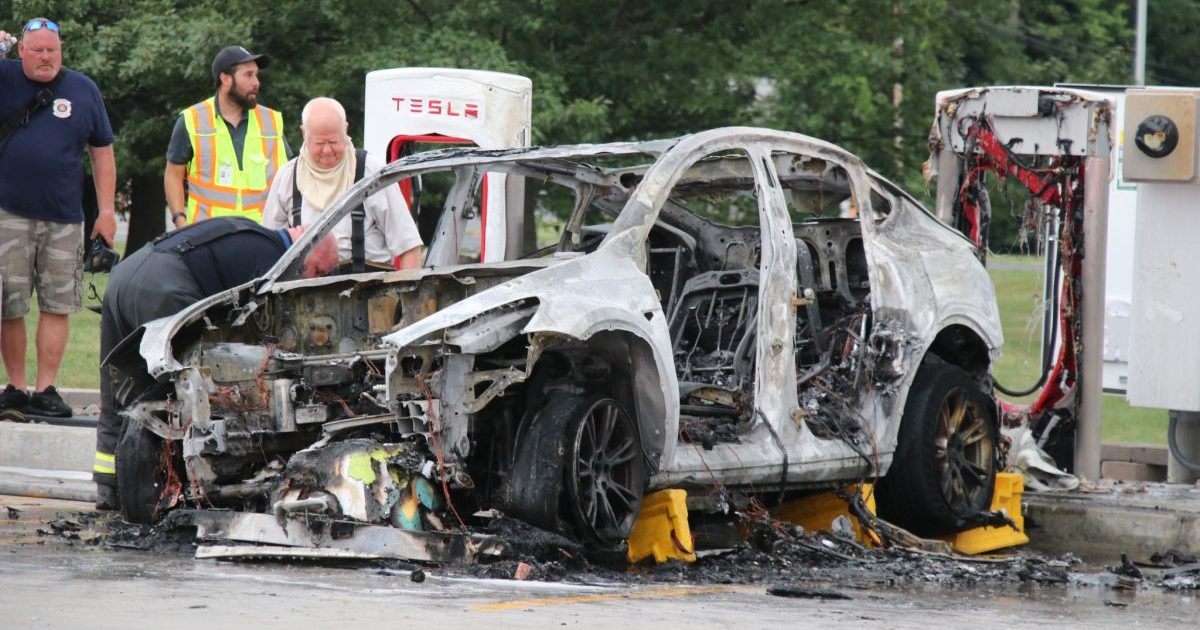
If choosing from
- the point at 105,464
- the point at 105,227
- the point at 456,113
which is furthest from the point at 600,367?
the point at 456,113

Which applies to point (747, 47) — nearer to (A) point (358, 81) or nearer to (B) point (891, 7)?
Answer: (B) point (891, 7)

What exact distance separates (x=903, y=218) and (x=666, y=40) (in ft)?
39.8

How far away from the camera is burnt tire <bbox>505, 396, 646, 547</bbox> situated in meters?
7.58

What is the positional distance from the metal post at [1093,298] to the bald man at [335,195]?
385 centimetres

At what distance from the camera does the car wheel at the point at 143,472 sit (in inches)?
336

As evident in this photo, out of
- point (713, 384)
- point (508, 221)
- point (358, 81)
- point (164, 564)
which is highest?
point (358, 81)

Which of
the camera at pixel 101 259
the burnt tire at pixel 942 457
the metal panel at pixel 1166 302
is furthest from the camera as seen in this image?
the metal panel at pixel 1166 302

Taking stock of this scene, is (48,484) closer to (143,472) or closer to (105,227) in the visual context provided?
(105,227)

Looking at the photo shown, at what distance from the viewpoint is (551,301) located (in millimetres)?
7566

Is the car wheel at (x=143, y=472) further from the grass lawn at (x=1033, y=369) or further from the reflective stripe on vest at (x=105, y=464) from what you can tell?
the grass lawn at (x=1033, y=369)

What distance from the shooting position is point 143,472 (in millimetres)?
8539

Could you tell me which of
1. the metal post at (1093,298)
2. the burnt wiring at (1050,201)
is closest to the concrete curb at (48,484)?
the burnt wiring at (1050,201)

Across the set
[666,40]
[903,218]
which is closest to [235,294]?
[903,218]

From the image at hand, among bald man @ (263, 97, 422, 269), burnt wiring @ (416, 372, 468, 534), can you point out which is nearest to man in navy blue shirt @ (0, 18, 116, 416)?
bald man @ (263, 97, 422, 269)
